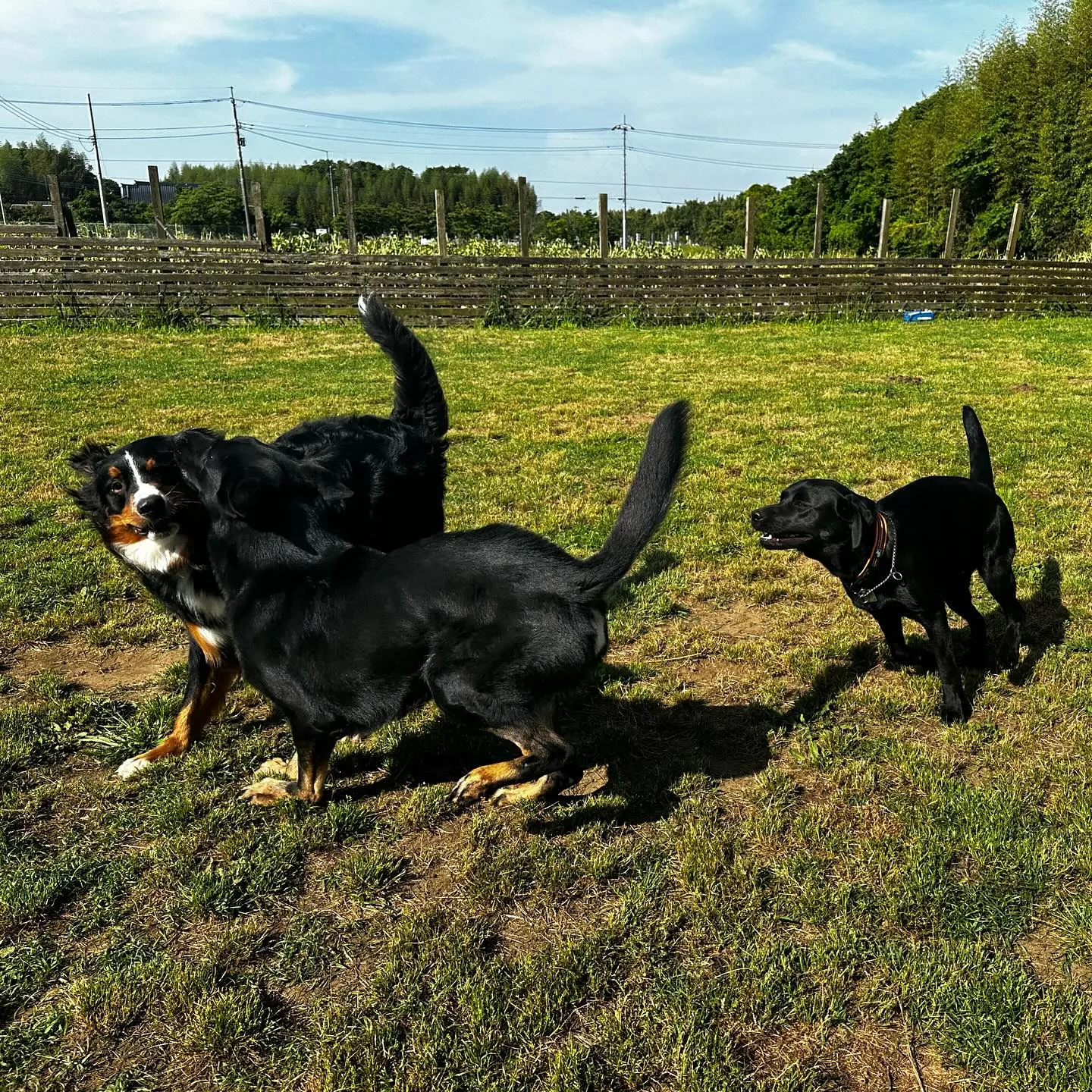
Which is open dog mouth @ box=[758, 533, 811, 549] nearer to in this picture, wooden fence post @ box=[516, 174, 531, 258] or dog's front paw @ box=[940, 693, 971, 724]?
dog's front paw @ box=[940, 693, 971, 724]

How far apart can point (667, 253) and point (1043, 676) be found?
23267 mm

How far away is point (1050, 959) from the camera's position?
240 centimetres

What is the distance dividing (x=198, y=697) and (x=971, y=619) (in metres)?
3.64

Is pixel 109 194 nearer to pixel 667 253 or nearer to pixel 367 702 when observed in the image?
pixel 667 253

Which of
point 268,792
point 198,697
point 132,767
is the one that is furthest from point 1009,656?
point 132,767

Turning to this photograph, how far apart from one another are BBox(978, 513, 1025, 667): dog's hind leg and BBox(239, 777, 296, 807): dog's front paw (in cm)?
342

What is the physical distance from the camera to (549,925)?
2588 millimetres

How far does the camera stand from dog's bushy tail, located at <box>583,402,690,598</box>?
9.17ft

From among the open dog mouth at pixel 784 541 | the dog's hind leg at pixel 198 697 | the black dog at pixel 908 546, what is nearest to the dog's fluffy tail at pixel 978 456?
the black dog at pixel 908 546

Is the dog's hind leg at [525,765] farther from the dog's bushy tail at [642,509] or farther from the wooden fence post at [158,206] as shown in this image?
the wooden fence post at [158,206]

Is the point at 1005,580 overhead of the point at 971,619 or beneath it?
overhead

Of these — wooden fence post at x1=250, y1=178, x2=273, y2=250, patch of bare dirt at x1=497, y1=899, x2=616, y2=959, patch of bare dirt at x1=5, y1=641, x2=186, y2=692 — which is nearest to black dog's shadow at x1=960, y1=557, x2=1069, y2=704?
patch of bare dirt at x1=497, y1=899, x2=616, y2=959

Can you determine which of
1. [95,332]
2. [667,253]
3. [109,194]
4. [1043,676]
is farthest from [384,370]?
[109,194]

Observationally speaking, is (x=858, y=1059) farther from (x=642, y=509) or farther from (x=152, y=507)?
(x=152, y=507)
